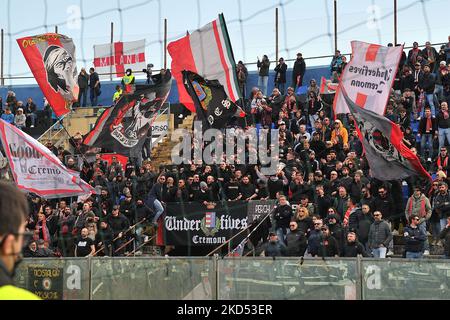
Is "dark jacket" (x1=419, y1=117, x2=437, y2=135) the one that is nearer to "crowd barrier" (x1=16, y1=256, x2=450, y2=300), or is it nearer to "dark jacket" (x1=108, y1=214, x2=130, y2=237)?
"dark jacket" (x1=108, y1=214, x2=130, y2=237)

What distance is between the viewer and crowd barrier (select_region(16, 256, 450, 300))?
37.0ft

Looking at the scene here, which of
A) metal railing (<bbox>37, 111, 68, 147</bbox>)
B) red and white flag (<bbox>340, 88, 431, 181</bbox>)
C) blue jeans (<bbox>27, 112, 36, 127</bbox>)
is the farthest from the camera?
blue jeans (<bbox>27, 112, 36, 127</bbox>)

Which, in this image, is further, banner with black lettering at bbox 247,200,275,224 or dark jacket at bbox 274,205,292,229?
banner with black lettering at bbox 247,200,275,224

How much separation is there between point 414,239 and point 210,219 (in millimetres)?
4221

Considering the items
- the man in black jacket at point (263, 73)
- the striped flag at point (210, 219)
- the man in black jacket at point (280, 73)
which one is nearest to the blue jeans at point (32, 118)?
the man in black jacket at point (263, 73)

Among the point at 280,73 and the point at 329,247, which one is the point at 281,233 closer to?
the point at 329,247

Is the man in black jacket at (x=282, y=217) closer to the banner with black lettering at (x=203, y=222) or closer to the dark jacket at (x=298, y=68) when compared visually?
the banner with black lettering at (x=203, y=222)

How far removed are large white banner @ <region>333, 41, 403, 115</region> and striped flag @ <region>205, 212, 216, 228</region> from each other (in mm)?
3414

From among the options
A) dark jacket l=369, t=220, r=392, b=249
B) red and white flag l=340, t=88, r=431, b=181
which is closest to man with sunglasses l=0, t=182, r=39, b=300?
dark jacket l=369, t=220, r=392, b=249

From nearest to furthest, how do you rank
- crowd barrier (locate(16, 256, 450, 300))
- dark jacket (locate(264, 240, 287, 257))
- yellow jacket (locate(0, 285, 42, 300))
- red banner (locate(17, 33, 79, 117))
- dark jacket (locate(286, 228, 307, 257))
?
yellow jacket (locate(0, 285, 42, 300)) → crowd barrier (locate(16, 256, 450, 300)) → dark jacket (locate(286, 228, 307, 257)) → dark jacket (locate(264, 240, 287, 257)) → red banner (locate(17, 33, 79, 117))

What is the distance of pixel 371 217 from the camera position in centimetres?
1420

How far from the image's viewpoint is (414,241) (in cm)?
1382

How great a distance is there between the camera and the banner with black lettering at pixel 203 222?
16219 mm

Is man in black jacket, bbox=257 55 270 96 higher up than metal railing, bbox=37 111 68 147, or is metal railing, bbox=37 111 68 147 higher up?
man in black jacket, bbox=257 55 270 96
